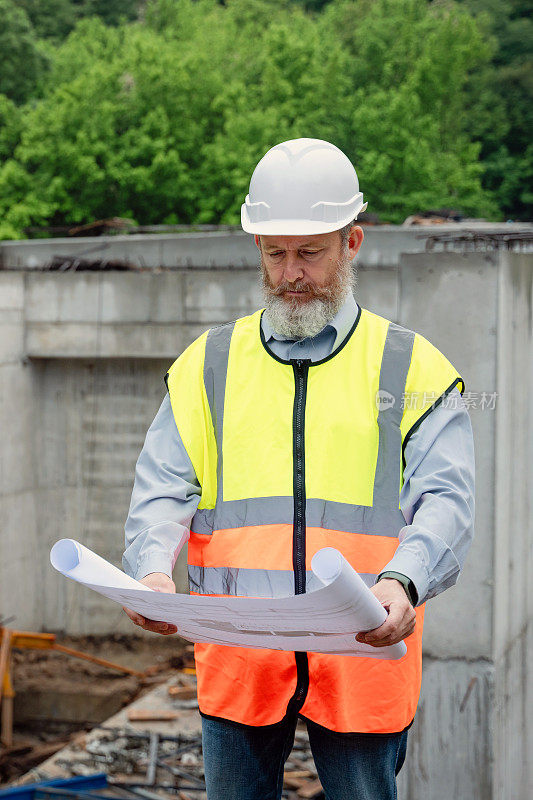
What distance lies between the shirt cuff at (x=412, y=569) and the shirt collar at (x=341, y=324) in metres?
0.55

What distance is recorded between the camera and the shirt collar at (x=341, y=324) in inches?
94.8

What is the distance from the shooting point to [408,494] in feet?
7.46

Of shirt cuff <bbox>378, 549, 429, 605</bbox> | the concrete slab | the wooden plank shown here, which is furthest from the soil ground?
shirt cuff <bbox>378, 549, 429, 605</bbox>

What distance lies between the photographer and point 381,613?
193cm

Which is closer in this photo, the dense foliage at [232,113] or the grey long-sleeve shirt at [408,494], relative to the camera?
the grey long-sleeve shirt at [408,494]

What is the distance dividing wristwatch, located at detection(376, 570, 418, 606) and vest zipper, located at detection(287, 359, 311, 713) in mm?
267

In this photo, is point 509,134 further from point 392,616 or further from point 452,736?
point 392,616

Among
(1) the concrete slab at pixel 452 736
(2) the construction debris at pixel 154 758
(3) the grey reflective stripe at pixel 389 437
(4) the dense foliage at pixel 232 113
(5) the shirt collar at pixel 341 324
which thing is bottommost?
(2) the construction debris at pixel 154 758

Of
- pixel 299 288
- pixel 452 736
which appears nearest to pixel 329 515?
pixel 299 288

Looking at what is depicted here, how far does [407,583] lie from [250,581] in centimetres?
42

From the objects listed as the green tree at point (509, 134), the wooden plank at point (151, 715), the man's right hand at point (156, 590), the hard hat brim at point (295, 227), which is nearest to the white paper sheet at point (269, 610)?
the man's right hand at point (156, 590)

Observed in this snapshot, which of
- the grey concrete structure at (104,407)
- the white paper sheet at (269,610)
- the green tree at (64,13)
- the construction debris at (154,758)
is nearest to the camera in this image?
the white paper sheet at (269,610)

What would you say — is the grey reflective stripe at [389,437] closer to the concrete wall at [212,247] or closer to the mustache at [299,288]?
the mustache at [299,288]

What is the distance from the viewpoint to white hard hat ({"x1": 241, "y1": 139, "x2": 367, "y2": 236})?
2.33 meters
